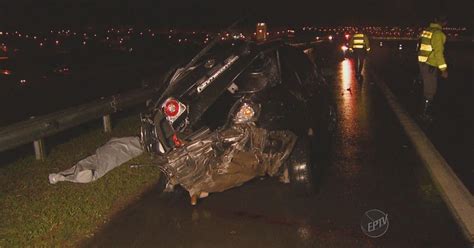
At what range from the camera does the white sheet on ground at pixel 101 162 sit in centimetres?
654

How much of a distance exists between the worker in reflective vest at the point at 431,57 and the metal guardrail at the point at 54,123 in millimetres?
5644

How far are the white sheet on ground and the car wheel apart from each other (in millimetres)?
2582

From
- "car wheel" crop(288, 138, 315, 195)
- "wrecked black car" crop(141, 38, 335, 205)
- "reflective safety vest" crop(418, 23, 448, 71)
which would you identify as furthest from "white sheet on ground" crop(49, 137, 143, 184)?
"reflective safety vest" crop(418, 23, 448, 71)

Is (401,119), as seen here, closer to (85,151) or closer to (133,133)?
(133,133)

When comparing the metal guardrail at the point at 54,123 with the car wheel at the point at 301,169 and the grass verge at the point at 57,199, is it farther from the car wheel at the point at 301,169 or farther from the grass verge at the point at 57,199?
the car wheel at the point at 301,169

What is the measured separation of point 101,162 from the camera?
7.08m

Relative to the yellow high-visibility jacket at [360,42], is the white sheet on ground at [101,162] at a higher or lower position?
lower

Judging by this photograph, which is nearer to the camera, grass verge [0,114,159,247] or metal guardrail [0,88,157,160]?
grass verge [0,114,159,247]

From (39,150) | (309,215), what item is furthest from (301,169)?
(39,150)

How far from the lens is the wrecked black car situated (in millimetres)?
5172

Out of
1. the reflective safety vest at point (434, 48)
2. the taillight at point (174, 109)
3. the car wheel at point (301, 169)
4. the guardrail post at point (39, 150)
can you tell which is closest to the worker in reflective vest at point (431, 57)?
the reflective safety vest at point (434, 48)

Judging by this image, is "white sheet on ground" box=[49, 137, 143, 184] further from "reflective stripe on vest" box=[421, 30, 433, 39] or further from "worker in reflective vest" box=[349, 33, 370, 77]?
"worker in reflective vest" box=[349, 33, 370, 77]

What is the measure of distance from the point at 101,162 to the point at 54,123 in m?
0.97

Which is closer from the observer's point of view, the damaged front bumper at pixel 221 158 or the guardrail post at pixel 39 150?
the damaged front bumper at pixel 221 158
